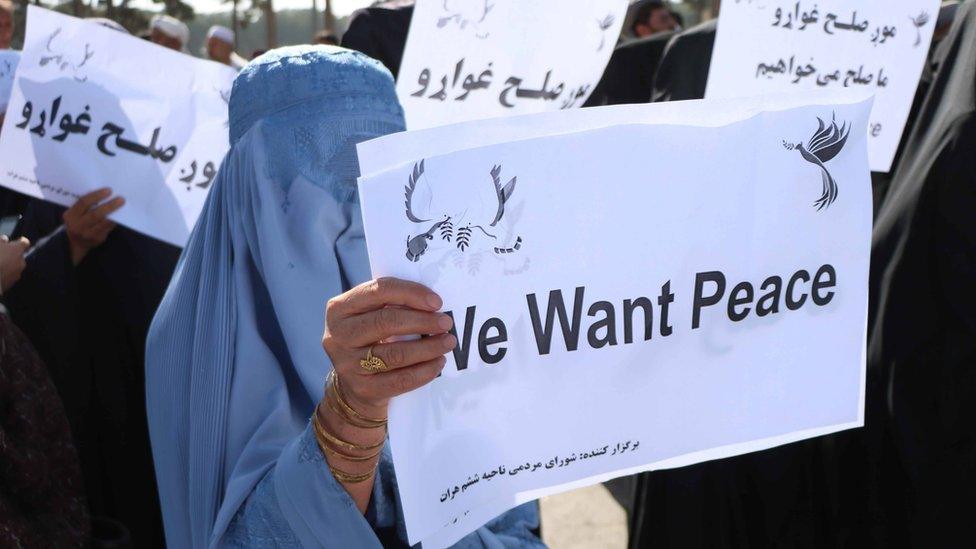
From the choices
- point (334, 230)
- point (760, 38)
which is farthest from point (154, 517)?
point (760, 38)

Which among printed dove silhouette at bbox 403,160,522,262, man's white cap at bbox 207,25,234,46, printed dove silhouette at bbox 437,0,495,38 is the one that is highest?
man's white cap at bbox 207,25,234,46

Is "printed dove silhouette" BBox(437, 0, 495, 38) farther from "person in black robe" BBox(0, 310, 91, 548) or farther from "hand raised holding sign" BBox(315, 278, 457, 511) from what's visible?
"hand raised holding sign" BBox(315, 278, 457, 511)

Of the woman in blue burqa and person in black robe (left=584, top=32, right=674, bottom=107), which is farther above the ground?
person in black robe (left=584, top=32, right=674, bottom=107)

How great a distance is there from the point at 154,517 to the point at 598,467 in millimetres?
1871

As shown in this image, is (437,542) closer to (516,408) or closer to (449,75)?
(516,408)

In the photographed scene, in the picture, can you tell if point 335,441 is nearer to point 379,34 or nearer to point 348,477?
point 348,477

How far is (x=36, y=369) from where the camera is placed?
4.90ft

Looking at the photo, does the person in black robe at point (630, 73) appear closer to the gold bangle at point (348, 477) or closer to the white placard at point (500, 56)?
the white placard at point (500, 56)

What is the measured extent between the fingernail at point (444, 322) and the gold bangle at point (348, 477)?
236mm

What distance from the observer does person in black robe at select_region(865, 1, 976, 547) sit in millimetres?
2193

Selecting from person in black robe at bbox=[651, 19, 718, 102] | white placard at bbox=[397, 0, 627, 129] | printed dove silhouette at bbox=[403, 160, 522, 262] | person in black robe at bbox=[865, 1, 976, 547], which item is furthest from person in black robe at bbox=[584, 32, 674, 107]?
printed dove silhouette at bbox=[403, 160, 522, 262]

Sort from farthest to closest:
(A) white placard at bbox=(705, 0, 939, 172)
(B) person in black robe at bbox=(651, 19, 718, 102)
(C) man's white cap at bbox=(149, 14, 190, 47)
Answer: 1. (C) man's white cap at bbox=(149, 14, 190, 47)
2. (B) person in black robe at bbox=(651, 19, 718, 102)
3. (A) white placard at bbox=(705, 0, 939, 172)

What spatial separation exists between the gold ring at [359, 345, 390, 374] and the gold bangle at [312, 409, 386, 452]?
13cm

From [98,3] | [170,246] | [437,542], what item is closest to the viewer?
[437,542]
